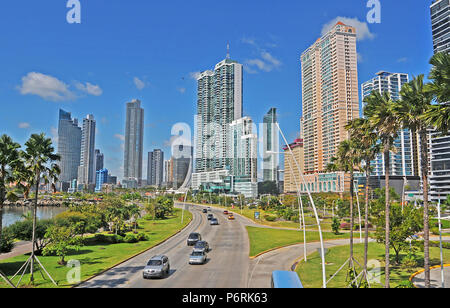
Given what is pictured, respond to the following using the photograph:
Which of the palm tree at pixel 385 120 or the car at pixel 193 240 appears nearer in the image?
the palm tree at pixel 385 120

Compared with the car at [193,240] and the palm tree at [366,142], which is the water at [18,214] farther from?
the palm tree at [366,142]

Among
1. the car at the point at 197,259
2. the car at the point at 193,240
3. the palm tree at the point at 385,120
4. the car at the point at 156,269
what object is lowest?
the car at the point at 193,240

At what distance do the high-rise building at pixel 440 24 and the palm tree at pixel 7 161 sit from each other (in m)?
208

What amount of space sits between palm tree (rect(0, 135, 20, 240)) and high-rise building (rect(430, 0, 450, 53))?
20751 centimetres

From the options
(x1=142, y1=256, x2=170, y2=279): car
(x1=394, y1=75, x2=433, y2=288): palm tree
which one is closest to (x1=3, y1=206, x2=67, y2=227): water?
(x1=142, y1=256, x2=170, y2=279): car

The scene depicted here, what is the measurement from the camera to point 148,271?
26234 mm

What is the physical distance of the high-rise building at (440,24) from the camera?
171000mm

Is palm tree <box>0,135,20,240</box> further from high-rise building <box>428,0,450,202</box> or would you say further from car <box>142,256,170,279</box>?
high-rise building <box>428,0,450,202</box>

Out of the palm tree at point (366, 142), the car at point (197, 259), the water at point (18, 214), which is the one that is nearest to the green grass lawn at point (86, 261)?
the car at point (197, 259)

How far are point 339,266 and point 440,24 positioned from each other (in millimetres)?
202328

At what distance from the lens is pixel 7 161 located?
25.2 meters

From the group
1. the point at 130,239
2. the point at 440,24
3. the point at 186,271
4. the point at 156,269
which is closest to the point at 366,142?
the point at 186,271
